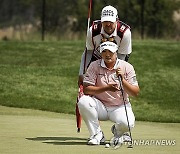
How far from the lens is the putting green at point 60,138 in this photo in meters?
8.21

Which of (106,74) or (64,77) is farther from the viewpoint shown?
(64,77)

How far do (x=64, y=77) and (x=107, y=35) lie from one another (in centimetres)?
1073

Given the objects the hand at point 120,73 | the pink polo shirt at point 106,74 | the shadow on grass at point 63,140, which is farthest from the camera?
the shadow on grass at point 63,140

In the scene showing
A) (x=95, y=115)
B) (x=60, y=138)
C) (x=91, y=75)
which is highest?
(x=91, y=75)

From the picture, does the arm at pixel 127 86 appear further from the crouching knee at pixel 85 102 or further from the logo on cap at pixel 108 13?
the logo on cap at pixel 108 13

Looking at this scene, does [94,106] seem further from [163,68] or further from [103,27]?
[163,68]

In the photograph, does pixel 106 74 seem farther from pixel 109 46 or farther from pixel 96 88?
pixel 109 46

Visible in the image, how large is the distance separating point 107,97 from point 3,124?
251cm

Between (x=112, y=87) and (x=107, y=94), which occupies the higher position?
(x=112, y=87)

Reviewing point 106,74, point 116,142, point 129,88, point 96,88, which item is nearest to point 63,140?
point 116,142

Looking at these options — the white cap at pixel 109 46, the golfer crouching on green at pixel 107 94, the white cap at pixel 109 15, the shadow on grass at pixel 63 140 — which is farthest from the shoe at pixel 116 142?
the white cap at pixel 109 15

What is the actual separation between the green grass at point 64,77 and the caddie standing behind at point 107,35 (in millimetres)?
5265

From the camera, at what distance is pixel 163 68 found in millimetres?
21969

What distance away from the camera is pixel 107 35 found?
9273mm
